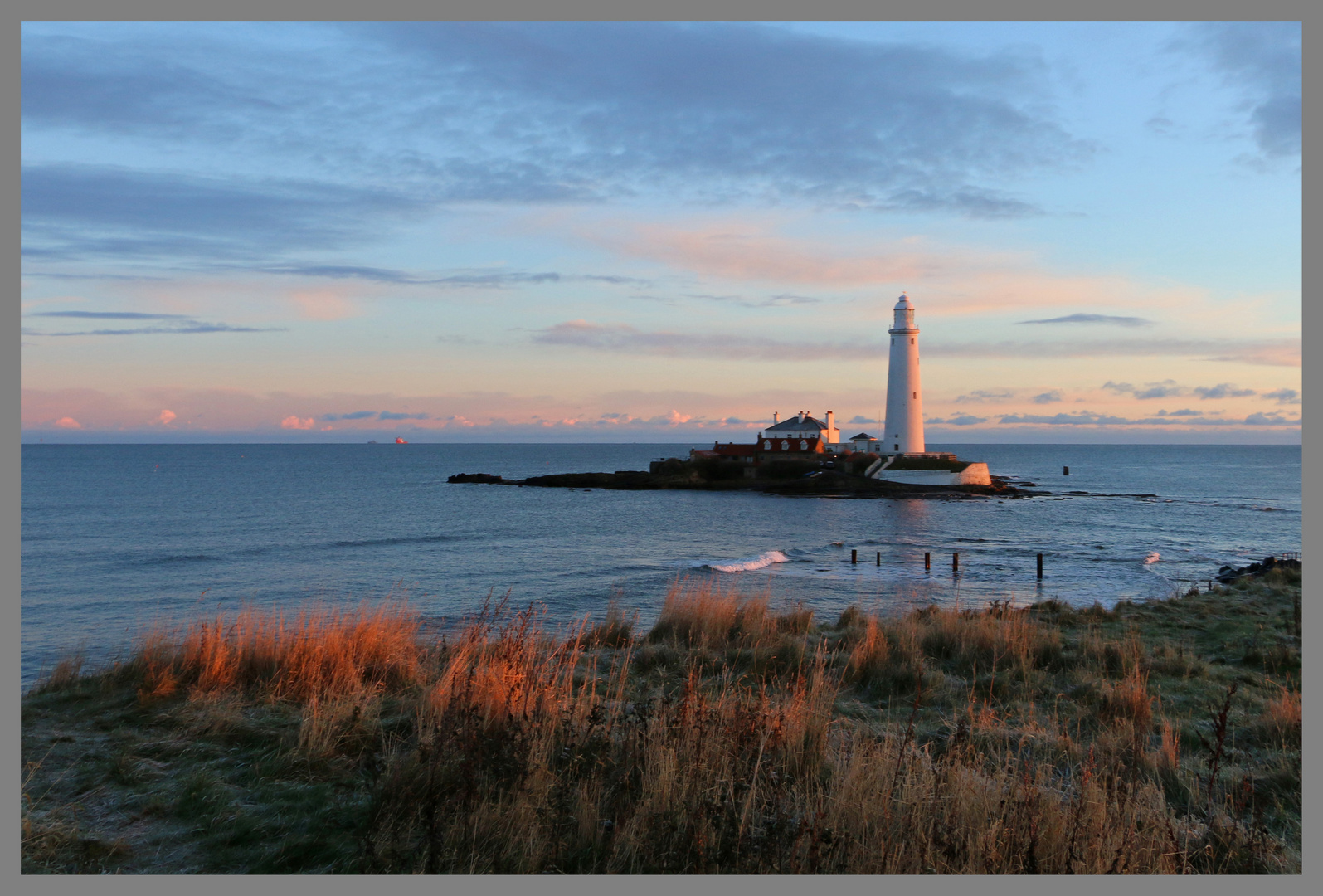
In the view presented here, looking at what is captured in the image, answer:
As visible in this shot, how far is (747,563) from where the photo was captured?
102ft

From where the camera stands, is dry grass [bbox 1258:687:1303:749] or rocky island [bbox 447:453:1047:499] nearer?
dry grass [bbox 1258:687:1303:749]

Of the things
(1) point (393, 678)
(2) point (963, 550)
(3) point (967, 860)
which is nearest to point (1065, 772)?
(3) point (967, 860)

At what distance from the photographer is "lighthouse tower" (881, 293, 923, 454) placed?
216 feet

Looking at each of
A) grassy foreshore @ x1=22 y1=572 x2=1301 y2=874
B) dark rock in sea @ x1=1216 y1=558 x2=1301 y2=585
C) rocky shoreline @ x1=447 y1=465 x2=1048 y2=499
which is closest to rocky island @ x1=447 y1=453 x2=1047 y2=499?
rocky shoreline @ x1=447 y1=465 x2=1048 y2=499

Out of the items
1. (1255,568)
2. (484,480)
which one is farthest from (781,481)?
(1255,568)

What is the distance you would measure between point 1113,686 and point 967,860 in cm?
A: 502

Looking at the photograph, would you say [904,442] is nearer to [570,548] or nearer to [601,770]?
[570,548]

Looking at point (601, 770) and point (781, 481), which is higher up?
point (601, 770)

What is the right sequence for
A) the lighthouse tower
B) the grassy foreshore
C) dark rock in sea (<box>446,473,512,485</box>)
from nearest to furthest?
the grassy foreshore → the lighthouse tower → dark rock in sea (<box>446,473,512,485</box>)

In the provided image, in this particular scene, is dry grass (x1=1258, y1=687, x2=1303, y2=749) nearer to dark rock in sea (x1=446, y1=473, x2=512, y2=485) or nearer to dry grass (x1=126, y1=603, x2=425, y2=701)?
dry grass (x1=126, y1=603, x2=425, y2=701)

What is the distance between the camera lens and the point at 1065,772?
221 inches

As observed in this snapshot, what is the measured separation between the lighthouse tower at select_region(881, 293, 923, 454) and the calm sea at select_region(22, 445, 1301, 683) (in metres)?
9.58

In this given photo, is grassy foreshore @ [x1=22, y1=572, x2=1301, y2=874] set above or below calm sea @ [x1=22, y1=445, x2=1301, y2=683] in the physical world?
above

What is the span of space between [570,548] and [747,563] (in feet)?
30.9
